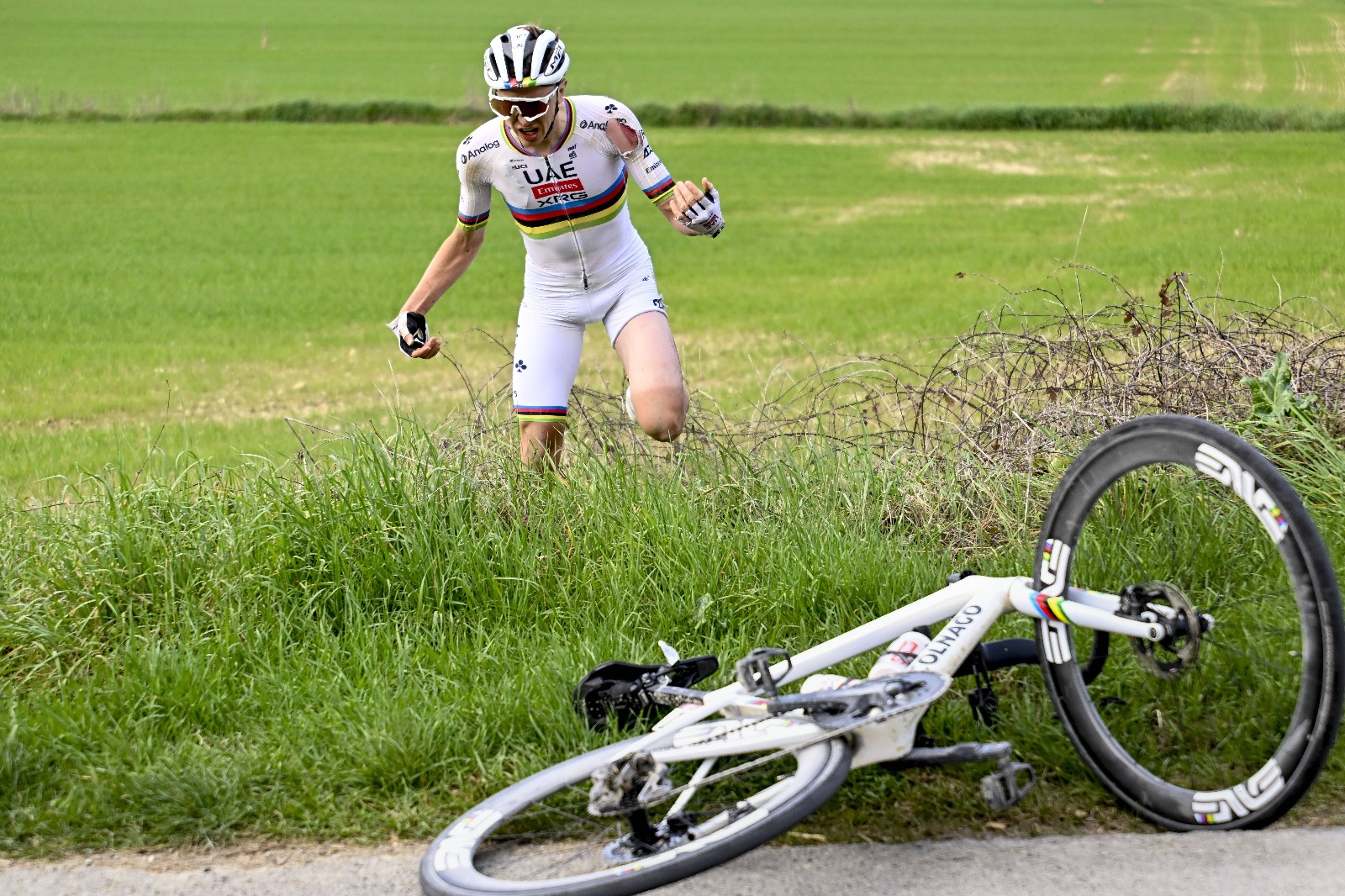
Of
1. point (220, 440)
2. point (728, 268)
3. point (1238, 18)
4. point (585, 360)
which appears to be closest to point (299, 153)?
point (728, 268)

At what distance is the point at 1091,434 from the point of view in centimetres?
584

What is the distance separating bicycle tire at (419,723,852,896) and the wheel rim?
810 mm

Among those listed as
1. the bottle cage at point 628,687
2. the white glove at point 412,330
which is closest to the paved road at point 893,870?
the bottle cage at point 628,687

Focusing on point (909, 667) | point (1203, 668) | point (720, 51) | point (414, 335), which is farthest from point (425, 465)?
point (720, 51)

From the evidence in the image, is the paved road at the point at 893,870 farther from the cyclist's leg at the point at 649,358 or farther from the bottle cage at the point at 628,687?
the cyclist's leg at the point at 649,358

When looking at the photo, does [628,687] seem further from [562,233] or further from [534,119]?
[562,233]

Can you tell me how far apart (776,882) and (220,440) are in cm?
900

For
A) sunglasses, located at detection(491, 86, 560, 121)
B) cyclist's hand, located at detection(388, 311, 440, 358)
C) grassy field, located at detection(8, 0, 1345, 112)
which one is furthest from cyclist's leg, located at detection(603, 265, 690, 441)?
grassy field, located at detection(8, 0, 1345, 112)

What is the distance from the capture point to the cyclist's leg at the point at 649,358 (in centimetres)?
605

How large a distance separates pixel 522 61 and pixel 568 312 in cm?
131

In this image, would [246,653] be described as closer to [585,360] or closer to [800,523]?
[800,523]

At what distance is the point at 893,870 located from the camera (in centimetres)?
341

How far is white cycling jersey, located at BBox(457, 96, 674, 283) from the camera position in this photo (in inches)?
247

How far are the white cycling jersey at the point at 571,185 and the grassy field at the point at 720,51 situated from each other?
36350 mm
